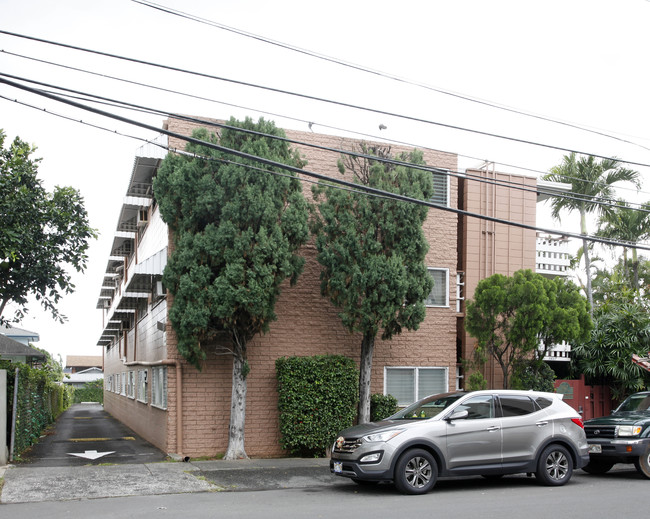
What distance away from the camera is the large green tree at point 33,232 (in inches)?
737

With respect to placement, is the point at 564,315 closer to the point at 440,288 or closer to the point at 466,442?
the point at 440,288

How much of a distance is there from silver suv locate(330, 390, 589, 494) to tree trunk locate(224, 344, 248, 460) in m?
4.03

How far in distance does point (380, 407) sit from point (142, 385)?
8.88 meters

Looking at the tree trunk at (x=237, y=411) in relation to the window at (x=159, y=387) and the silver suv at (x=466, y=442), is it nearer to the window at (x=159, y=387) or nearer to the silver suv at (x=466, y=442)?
the window at (x=159, y=387)

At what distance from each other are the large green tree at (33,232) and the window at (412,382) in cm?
928

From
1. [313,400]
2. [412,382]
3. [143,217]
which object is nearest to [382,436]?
[313,400]

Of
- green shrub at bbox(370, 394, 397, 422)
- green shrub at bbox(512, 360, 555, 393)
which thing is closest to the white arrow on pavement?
green shrub at bbox(370, 394, 397, 422)

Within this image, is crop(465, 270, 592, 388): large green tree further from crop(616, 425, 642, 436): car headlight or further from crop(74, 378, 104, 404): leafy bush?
crop(74, 378, 104, 404): leafy bush

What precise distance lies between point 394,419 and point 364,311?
3.73 meters

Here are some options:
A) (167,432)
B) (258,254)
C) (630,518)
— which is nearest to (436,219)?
(258,254)

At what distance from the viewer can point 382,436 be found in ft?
36.7

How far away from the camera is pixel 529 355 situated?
18.9 meters

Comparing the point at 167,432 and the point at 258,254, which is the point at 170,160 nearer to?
the point at 258,254

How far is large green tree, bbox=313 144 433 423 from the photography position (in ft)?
51.2
